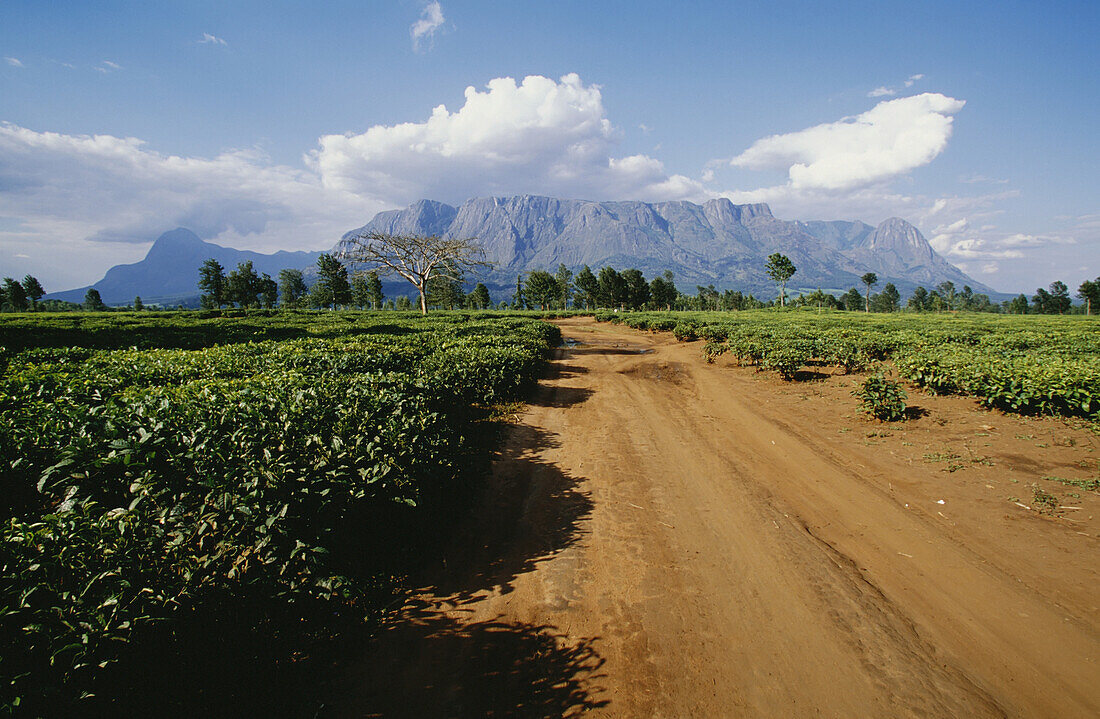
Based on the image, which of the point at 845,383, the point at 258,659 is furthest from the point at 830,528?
the point at 845,383

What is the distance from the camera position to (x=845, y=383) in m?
12.3

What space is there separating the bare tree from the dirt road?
39.3 m

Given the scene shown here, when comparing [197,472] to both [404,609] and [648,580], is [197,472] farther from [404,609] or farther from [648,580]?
[648,580]

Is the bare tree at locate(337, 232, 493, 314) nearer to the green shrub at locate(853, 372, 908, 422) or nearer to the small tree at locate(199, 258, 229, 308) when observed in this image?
the green shrub at locate(853, 372, 908, 422)

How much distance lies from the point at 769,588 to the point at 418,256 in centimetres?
4717

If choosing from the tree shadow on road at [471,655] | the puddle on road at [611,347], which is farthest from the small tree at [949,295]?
the tree shadow on road at [471,655]

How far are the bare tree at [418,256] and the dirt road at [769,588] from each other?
1546 inches

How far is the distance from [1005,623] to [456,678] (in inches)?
201

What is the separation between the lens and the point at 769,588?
453 cm

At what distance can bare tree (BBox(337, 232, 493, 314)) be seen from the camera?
43.0 m

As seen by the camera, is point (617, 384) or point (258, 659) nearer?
point (258, 659)

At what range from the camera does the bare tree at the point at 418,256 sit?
4303 centimetres

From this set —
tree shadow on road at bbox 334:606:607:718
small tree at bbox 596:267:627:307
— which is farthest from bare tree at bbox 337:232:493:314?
tree shadow on road at bbox 334:606:607:718

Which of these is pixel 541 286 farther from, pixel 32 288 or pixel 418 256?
pixel 32 288
